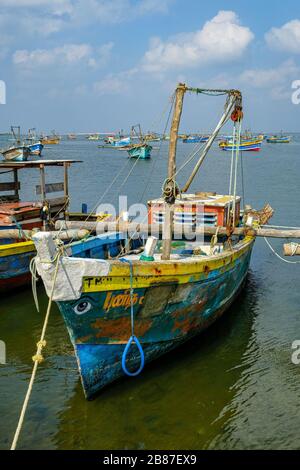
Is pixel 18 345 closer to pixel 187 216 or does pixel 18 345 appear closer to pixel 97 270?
pixel 97 270

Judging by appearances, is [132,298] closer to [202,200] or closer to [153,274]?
[153,274]

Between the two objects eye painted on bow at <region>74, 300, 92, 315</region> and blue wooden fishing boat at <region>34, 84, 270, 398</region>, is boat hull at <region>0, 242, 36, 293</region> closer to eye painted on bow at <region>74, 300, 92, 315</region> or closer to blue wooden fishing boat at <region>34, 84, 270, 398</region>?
blue wooden fishing boat at <region>34, 84, 270, 398</region>

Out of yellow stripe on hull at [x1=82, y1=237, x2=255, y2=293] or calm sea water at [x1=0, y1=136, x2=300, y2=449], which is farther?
yellow stripe on hull at [x1=82, y1=237, x2=255, y2=293]

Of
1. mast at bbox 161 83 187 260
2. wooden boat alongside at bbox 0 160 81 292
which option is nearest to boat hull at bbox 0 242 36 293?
wooden boat alongside at bbox 0 160 81 292

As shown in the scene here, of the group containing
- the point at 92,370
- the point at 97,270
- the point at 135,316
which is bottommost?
the point at 92,370

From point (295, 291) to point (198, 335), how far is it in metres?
4.66

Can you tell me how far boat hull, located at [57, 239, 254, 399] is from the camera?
7.14 m

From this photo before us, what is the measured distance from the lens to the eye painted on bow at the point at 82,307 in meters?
7.01

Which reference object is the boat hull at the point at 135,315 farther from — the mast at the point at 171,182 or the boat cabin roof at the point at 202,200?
the boat cabin roof at the point at 202,200

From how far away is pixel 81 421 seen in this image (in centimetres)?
719

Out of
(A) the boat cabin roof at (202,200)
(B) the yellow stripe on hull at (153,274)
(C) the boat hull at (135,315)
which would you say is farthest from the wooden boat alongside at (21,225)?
(B) the yellow stripe on hull at (153,274)

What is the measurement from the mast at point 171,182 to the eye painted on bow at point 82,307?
223 cm
